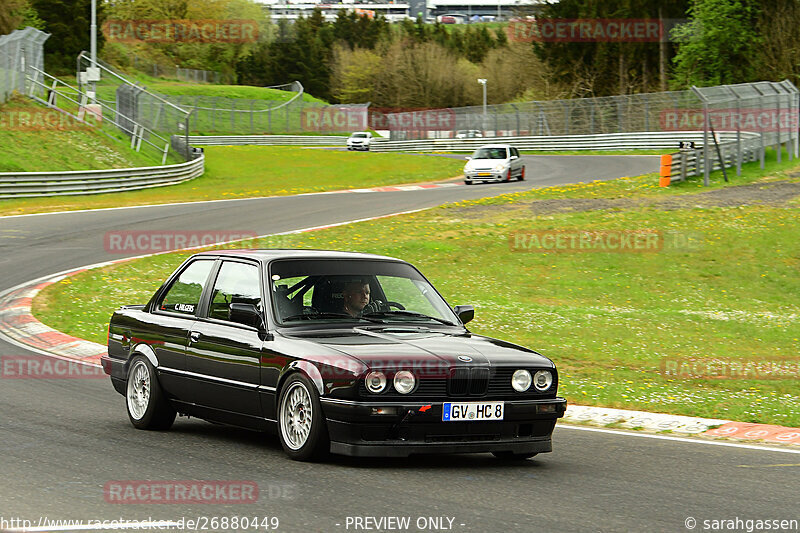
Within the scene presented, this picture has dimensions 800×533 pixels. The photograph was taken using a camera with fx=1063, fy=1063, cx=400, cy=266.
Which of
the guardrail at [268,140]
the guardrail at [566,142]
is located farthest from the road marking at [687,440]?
the guardrail at [268,140]

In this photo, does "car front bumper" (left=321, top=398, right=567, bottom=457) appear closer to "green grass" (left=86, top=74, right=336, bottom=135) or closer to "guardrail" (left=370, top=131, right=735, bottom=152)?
"guardrail" (left=370, top=131, right=735, bottom=152)

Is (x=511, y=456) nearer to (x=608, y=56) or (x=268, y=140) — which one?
(x=608, y=56)

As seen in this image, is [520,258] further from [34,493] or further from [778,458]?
[34,493]

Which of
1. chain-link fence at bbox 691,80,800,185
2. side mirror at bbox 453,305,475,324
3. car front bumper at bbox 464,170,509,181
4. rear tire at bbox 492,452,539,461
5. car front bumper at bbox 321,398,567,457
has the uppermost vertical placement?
chain-link fence at bbox 691,80,800,185

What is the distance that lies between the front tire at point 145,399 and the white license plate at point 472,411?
2729 mm

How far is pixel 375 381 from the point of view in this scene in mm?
6902

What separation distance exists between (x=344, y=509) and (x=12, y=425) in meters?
3.86

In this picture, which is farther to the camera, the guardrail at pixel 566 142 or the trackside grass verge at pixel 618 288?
the guardrail at pixel 566 142

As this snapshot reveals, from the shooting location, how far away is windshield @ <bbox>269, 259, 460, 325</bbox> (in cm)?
798

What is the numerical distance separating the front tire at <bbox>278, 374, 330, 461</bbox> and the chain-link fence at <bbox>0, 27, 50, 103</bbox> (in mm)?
36708

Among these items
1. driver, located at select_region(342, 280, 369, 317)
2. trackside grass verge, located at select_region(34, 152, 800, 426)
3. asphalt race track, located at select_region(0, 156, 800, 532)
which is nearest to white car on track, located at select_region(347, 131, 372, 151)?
trackside grass verge, located at select_region(34, 152, 800, 426)

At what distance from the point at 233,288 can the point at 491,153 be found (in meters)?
36.0

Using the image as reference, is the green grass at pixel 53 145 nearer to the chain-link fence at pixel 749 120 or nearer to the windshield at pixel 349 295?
the chain-link fence at pixel 749 120

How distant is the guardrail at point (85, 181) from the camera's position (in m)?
33.4
